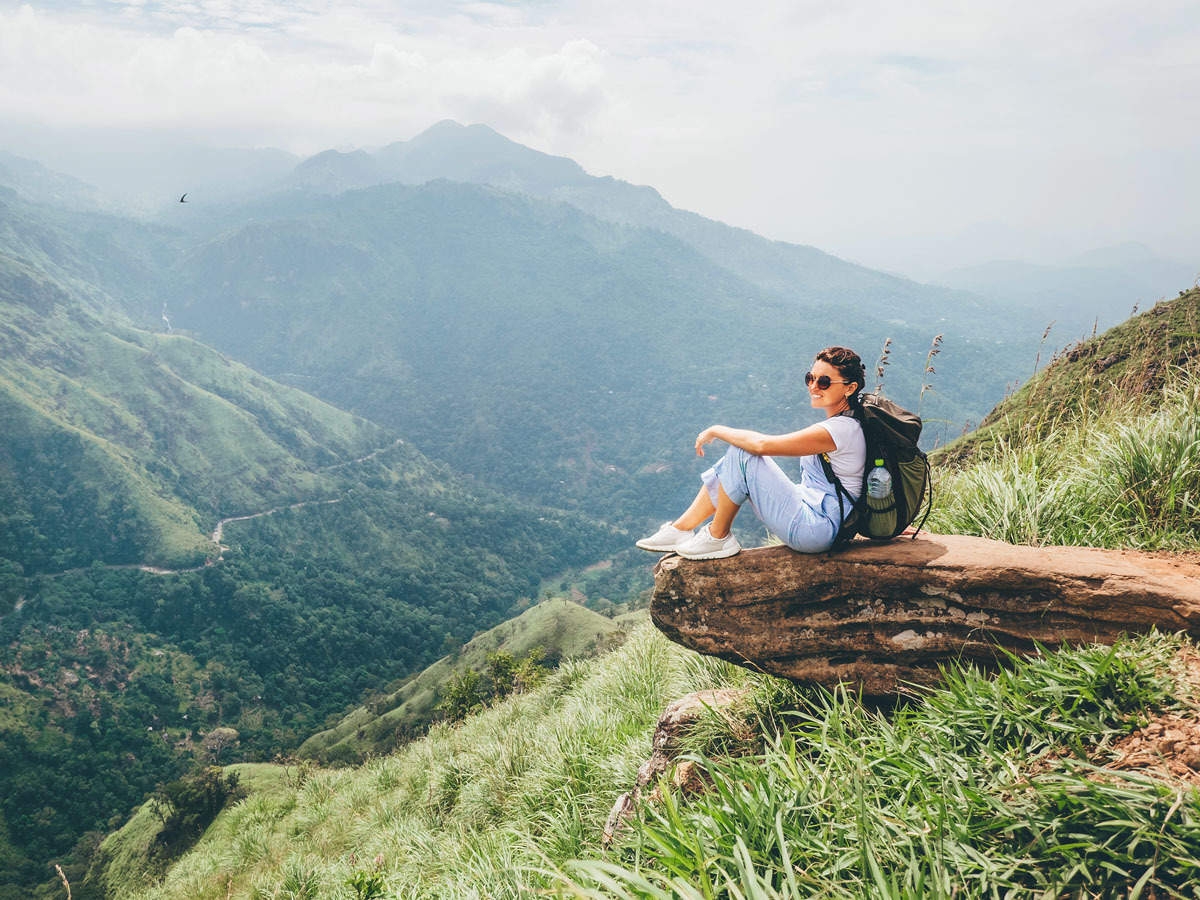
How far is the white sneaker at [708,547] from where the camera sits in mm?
5301

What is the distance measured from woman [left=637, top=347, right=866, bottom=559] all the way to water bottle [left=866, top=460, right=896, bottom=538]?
10cm

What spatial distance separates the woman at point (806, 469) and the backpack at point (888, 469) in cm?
6

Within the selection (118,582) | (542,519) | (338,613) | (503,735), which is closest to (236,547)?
(118,582)

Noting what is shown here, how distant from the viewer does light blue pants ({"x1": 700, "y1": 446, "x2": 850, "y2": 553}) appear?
15.6ft

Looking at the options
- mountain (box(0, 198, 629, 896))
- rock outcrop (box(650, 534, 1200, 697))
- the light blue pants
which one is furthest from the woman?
mountain (box(0, 198, 629, 896))

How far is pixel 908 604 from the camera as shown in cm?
446

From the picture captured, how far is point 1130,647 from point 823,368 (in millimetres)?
2594

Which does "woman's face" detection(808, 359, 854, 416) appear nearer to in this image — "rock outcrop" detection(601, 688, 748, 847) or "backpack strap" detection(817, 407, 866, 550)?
"backpack strap" detection(817, 407, 866, 550)

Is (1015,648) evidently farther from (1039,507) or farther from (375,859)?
(375,859)

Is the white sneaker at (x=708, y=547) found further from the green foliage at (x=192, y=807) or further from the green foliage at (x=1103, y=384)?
the green foliage at (x=192, y=807)

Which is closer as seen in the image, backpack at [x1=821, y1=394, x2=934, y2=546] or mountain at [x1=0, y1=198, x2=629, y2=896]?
backpack at [x1=821, y1=394, x2=934, y2=546]

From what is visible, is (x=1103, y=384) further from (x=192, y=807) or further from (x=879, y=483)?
(x=192, y=807)

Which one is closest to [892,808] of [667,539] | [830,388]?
[830,388]

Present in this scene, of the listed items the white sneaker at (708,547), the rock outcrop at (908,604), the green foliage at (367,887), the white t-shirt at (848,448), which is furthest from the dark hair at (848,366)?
the green foliage at (367,887)
